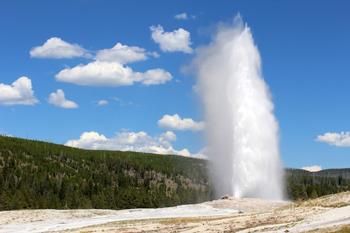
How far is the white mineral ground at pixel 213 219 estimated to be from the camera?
131ft

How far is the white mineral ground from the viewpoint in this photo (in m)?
→ 39.8

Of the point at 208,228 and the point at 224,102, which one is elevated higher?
the point at 224,102

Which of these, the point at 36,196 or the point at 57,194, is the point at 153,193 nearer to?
the point at 57,194

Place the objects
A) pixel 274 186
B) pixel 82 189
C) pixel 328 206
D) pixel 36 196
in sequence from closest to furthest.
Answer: pixel 328 206
pixel 274 186
pixel 36 196
pixel 82 189

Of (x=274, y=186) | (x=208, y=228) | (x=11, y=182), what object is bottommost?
(x=208, y=228)

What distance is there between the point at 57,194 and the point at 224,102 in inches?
3934

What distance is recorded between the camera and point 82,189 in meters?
188

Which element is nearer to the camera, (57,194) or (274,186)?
(274,186)

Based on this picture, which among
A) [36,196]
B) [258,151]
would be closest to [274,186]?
[258,151]

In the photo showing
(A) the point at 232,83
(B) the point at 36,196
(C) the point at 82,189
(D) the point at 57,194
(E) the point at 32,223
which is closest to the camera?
(E) the point at 32,223

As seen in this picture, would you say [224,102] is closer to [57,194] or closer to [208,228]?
[208,228]

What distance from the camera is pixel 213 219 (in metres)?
54.6

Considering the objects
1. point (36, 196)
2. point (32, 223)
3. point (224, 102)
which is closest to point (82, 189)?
point (36, 196)

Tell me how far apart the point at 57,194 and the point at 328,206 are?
137248 millimetres
